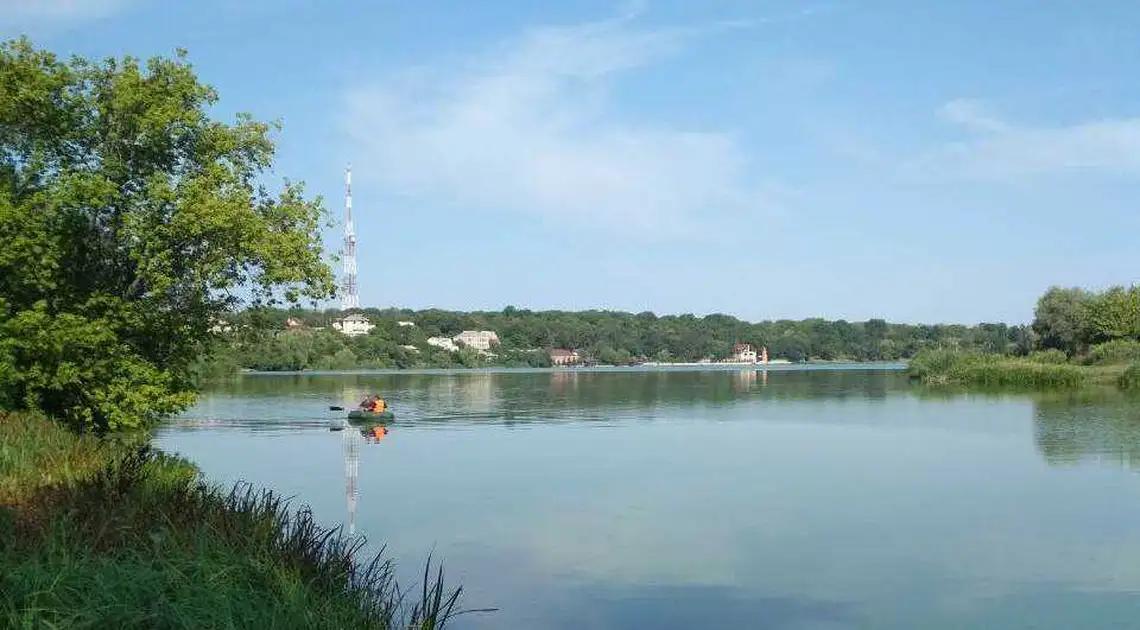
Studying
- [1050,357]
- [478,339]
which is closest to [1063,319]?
[1050,357]

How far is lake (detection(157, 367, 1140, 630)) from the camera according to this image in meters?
13.5

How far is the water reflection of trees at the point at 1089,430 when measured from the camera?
91.2 feet

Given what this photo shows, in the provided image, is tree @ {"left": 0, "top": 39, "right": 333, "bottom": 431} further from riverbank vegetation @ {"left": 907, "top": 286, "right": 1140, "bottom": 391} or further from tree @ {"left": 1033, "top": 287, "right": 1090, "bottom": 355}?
tree @ {"left": 1033, "top": 287, "right": 1090, "bottom": 355}

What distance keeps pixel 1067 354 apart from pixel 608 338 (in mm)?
100228

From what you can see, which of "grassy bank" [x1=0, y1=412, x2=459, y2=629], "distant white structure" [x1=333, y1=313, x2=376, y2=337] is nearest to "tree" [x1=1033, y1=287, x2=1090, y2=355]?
Answer: "grassy bank" [x1=0, y1=412, x2=459, y2=629]

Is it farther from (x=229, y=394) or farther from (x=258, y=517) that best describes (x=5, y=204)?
(x=229, y=394)

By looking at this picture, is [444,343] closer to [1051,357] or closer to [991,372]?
[1051,357]

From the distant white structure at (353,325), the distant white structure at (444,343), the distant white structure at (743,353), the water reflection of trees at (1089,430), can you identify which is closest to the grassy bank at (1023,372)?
the water reflection of trees at (1089,430)

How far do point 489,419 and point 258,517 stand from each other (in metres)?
33.5

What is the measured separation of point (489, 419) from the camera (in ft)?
151

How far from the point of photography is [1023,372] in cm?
6512

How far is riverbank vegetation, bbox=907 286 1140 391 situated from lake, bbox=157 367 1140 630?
20243 millimetres

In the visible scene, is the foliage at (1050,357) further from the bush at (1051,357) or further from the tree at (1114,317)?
the tree at (1114,317)

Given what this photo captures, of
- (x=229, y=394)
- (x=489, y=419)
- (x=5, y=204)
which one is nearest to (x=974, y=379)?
(x=489, y=419)
